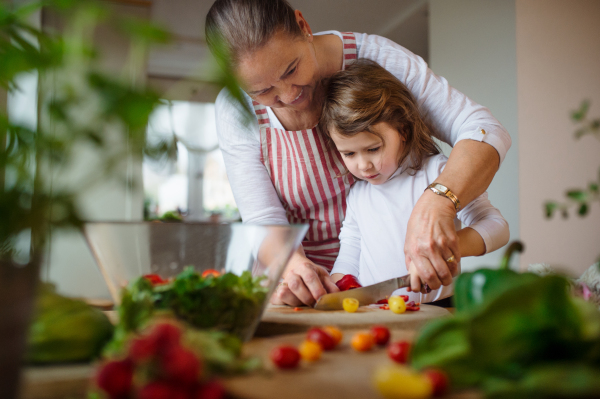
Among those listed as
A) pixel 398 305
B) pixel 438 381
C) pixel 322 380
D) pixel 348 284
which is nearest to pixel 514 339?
pixel 438 381

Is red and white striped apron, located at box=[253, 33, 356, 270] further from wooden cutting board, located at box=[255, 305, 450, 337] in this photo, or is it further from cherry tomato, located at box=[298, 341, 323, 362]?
cherry tomato, located at box=[298, 341, 323, 362]

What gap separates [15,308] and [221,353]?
0.60ft

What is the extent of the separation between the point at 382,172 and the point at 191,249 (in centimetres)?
82

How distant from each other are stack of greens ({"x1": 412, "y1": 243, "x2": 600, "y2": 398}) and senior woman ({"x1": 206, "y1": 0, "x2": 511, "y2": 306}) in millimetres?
622

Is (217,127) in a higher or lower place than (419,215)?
higher

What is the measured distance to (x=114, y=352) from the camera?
1.48 ft

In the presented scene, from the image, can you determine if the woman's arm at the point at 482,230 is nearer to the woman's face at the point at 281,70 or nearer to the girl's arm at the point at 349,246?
the girl's arm at the point at 349,246

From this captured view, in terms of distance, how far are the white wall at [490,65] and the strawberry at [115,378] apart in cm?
286

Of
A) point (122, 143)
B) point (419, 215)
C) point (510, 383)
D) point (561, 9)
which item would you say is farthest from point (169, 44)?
point (561, 9)

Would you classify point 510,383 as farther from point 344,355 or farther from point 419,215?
point 419,215

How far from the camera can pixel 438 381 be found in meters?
0.38

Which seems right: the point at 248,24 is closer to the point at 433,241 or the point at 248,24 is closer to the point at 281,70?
the point at 281,70

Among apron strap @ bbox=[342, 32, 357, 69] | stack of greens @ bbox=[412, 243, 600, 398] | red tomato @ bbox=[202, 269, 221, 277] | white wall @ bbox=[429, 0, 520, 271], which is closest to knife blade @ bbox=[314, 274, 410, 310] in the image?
red tomato @ bbox=[202, 269, 221, 277]

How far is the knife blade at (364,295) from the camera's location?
0.96m
